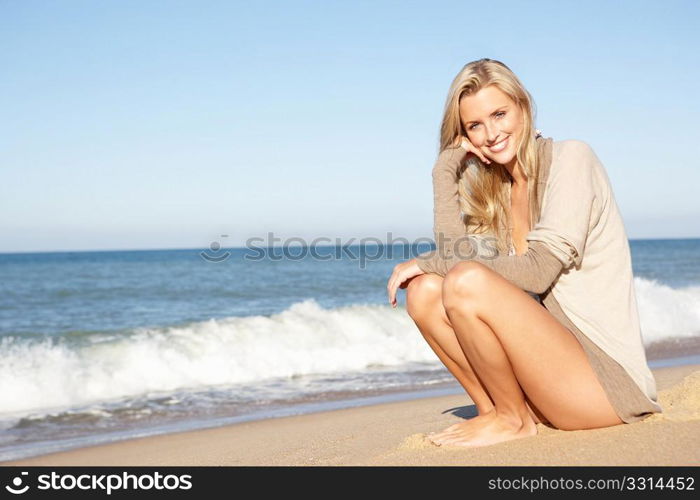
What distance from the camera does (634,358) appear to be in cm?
289

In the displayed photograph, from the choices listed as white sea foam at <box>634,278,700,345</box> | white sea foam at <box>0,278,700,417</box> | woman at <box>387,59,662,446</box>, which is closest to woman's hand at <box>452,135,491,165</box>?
woman at <box>387,59,662,446</box>

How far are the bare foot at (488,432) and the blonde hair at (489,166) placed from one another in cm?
81

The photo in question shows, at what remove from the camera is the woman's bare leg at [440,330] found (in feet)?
10.4

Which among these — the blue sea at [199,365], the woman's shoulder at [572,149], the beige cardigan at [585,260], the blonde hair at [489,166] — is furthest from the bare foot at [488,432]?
the blue sea at [199,365]

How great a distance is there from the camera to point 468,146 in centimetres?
346

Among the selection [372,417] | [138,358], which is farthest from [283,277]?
[372,417]

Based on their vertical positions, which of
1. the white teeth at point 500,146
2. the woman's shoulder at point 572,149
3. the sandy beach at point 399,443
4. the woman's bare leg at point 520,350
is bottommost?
the sandy beach at point 399,443

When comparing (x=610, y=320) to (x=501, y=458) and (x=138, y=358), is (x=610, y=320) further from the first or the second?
(x=138, y=358)

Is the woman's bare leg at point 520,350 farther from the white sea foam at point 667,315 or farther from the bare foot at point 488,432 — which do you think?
the white sea foam at point 667,315

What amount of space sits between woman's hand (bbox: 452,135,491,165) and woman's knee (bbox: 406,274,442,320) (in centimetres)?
65

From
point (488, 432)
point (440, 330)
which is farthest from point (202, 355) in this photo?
point (488, 432)

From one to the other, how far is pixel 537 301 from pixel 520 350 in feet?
0.94

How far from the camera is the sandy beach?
2.71 metres

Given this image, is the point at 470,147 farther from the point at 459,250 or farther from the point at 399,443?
the point at 399,443
